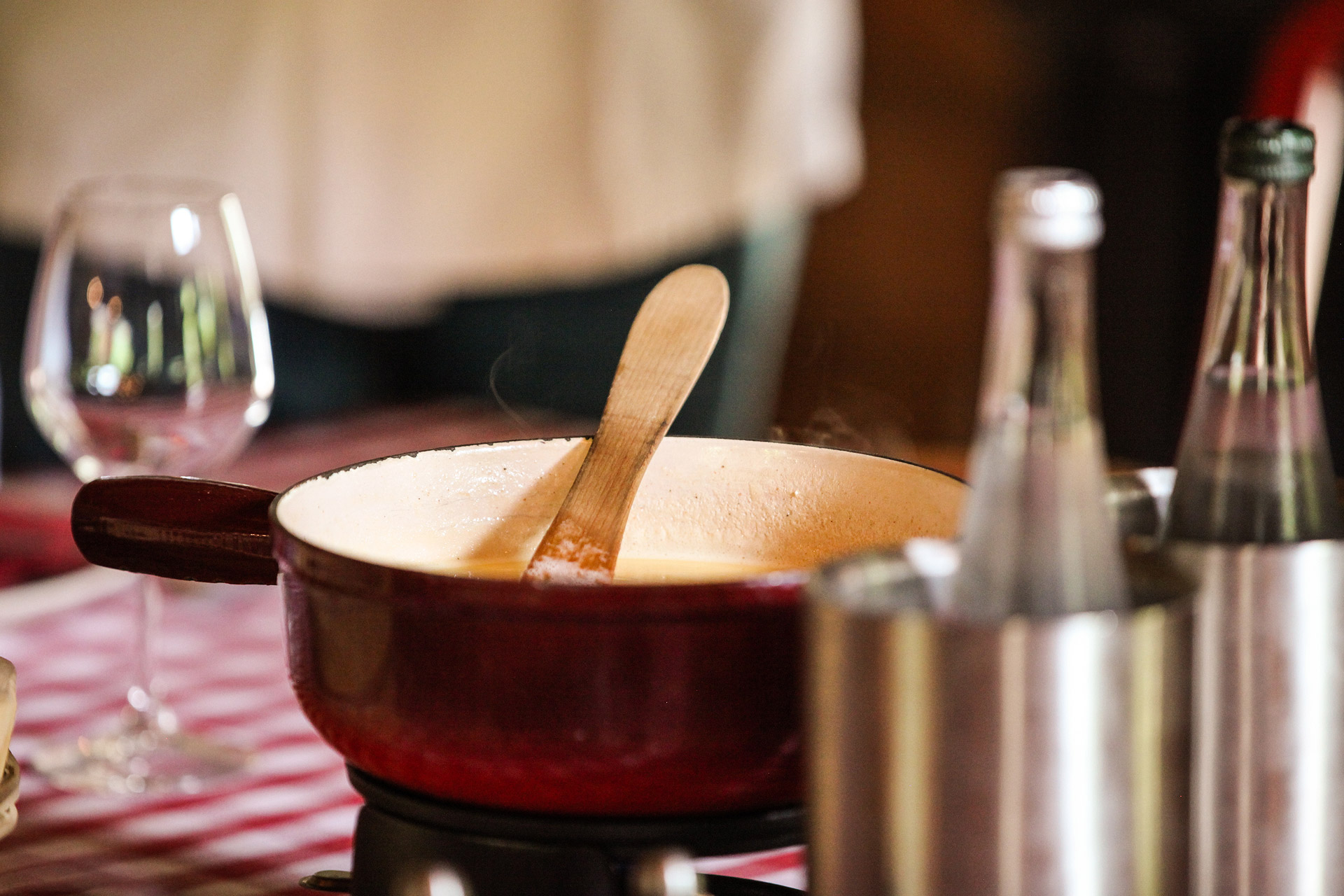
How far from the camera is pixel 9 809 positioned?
398mm

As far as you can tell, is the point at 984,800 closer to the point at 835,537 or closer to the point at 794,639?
the point at 794,639

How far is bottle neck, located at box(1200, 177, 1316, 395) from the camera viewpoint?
31 centimetres

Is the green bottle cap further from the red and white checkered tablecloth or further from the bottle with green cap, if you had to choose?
the red and white checkered tablecloth

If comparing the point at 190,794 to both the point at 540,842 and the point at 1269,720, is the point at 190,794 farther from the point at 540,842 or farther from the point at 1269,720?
the point at 1269,720

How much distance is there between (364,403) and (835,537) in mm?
1675

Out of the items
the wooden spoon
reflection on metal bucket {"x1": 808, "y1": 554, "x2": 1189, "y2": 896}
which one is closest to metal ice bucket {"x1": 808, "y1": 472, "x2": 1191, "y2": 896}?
reflection on metal bucket {"x1": 808, "y1": 554, "x2": 1189, "y2": 896}

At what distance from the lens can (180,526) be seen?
40 centimetres

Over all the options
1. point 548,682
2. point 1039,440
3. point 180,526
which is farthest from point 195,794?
point 1039,440

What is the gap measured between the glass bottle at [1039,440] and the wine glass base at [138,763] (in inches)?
16.0

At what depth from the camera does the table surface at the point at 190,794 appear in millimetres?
489

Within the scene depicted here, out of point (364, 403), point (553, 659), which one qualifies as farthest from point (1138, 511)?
point (364, 403)

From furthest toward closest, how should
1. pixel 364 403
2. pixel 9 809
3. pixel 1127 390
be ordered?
1. pixel 1127 390
2. pixel 364 403
3. pixel 9 809

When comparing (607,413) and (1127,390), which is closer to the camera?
(607,413)

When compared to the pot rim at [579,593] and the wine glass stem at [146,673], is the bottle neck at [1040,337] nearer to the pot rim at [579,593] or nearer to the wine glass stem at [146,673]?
the pot rim at [579,593]
